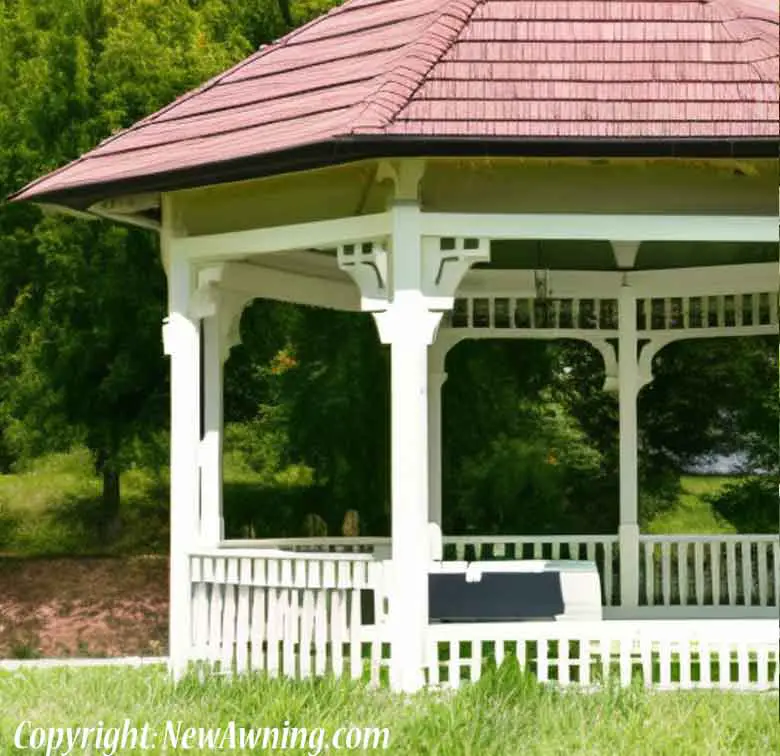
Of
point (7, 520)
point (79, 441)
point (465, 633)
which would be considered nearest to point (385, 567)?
point (465, 633)

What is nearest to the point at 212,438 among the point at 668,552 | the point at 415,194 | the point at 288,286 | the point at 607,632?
the point at 288,286

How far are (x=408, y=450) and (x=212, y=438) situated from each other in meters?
2.67

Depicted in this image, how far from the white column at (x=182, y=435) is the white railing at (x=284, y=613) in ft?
0.34

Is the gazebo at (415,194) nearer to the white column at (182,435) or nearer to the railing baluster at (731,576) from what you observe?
the white column at (182,435)

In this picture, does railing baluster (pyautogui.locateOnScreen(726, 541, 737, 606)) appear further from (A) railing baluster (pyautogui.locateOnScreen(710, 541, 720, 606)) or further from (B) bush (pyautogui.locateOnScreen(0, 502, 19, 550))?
(B) bush (pyautogui.locateOnScreen(0, 502, 19, 550))

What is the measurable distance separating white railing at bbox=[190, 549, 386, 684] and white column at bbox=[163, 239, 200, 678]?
0.34ft

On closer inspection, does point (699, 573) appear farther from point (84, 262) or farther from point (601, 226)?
point (84, 262)

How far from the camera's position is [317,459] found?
19969 millimetres

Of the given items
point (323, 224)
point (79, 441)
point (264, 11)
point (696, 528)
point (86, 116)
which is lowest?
point (696, 528)

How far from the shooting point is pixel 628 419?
13.1m

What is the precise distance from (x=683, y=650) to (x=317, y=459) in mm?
11301

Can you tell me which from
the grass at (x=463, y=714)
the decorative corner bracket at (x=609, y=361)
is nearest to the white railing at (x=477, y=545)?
the decorative corner bracket at (x=609, y=361)

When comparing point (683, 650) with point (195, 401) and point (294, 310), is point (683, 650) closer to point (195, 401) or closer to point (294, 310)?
point (195, 401)

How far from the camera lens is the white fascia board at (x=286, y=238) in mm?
9117
